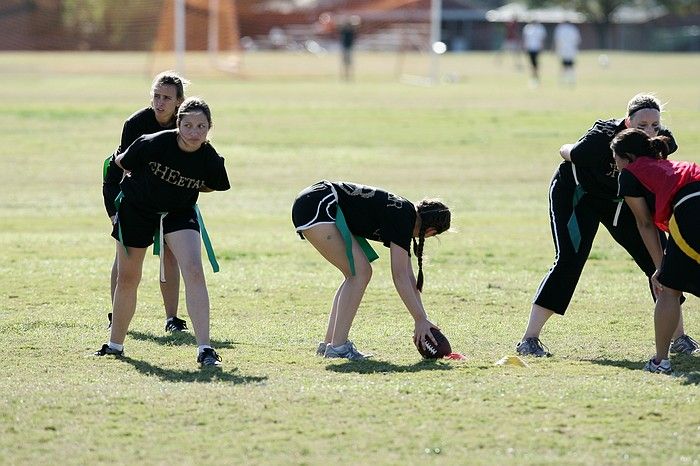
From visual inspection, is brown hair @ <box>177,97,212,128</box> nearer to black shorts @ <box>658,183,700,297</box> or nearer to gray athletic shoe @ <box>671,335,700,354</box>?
black shorts @ <box>658,183,700,297</box>

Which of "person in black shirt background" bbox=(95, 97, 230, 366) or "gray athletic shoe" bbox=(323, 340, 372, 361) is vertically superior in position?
"person in black shirt background" bbox=(95, 97, 230, 366)

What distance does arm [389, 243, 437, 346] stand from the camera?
26.2ft

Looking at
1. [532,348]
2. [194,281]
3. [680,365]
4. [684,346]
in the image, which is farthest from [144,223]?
[684,346]

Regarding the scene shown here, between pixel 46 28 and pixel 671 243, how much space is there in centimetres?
5158

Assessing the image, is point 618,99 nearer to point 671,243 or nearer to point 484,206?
point 484,206

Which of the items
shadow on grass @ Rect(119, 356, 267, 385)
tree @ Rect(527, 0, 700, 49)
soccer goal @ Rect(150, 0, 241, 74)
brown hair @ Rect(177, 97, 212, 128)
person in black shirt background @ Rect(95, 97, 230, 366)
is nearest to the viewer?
shadow on grass @ Rect(119, 356, 267, 385)

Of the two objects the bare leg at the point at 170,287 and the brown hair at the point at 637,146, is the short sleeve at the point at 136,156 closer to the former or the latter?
the bare leg at the point at 170,287

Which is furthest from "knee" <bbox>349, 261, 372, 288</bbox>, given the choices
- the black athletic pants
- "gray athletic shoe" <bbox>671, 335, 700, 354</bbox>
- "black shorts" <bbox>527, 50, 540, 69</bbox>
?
"black shorts" <bbox>527, 50, 540, 69</bbox>

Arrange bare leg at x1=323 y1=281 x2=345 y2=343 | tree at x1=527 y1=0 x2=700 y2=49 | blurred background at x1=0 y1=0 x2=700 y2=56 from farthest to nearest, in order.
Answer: tree at x1=527 y1=0 x2=700 y2=49, blurred background at x1=0 y1=0 x2=700 y2=56, bare leg at x1=323 y1=281 x2=345 y2=343

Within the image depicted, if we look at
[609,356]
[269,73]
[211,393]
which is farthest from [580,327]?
[269,73]

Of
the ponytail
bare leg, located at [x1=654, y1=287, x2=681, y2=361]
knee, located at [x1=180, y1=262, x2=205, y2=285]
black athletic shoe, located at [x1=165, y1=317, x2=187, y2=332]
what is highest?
the ponytail

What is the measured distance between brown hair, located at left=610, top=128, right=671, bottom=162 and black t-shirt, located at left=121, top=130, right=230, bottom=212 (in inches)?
98.6

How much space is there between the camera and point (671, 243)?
295 inches

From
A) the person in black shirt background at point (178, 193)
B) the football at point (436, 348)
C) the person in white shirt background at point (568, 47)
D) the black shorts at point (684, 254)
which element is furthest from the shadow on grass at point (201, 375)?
the person in white shirt background at point (568, 47)
